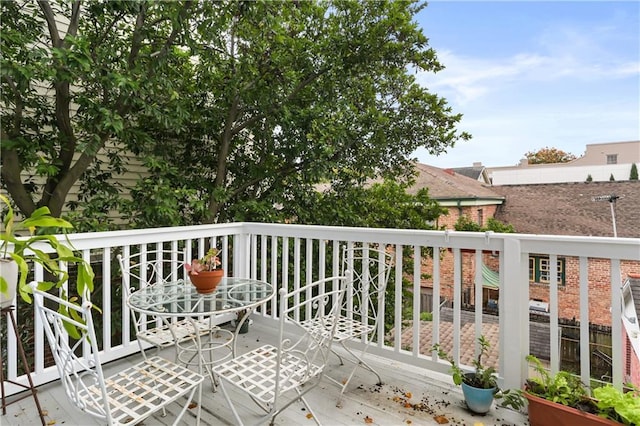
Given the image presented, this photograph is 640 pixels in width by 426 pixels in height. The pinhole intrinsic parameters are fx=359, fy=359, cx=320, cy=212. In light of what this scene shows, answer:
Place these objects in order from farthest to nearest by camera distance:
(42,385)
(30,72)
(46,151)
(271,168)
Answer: (271,168) → (46,151) → (30,72) → (42,385)

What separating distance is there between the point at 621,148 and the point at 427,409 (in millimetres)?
28065

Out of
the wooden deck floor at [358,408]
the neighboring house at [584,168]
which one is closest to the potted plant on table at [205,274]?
the wooden deck floor at [358,408]

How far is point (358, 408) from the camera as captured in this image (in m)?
2.28

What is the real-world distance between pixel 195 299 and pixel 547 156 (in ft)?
116

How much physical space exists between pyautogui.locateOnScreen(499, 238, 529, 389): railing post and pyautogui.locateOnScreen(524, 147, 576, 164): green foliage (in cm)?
3247

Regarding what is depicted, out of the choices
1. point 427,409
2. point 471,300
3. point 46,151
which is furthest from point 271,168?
point 471,300

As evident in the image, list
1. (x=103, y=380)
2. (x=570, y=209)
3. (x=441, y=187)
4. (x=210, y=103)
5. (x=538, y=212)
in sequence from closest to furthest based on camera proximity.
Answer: (x=103, y=380), (x=210, y=103), (x=441, y=187), (x=570, y=209), (x=538, y=212)

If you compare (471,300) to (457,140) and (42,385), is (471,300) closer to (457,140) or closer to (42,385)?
(457,140)

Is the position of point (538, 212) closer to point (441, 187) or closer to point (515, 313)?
point (441, 187)

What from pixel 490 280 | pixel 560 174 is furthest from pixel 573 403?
pixel 560 174

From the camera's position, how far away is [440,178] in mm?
13977

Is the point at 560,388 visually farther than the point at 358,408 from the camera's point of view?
No

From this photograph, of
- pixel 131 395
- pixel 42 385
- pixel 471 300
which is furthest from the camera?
pixel 471 300

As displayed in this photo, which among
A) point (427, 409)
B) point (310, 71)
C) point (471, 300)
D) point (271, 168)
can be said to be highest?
point (310, 71)
